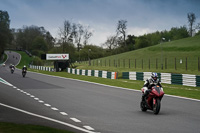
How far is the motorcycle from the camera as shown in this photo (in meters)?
12.8

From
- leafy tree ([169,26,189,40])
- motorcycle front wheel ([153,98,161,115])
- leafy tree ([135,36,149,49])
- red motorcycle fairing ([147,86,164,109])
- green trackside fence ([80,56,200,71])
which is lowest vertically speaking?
motorcycle front wheel ([153,98,161,115])

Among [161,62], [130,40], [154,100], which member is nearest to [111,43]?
[130,40]

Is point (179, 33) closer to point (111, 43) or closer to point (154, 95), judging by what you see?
point (111, 43)

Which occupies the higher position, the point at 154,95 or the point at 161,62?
the point at 161,62

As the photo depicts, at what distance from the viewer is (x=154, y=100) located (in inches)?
513

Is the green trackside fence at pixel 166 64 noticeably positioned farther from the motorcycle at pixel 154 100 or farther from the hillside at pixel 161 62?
the motorcycle at pixel 154 100

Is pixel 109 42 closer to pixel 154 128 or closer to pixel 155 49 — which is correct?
pixel 155 49

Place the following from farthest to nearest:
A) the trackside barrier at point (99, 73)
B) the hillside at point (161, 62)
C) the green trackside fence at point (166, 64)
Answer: the green trackside fence at point (166, 64), the hillside at point (161, 62), the trackside barrier at point (99, 73)

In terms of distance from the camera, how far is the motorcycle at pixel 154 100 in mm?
12781

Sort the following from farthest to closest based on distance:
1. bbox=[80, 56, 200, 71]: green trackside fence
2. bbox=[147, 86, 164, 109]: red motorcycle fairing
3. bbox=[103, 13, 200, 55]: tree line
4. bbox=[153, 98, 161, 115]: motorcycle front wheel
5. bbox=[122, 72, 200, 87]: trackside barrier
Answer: bbox=[103, 13, 200, 55]: tree line < bbox=[80, 56, 200, 71]: green trackside fence < bbox=[122, 72, 200, 87]: trackside barrier < bbox=[147, 86, 164, 109]: red motorcycle fairing < bbox=[153, 98, 161, 115]: motorcycle front wheel

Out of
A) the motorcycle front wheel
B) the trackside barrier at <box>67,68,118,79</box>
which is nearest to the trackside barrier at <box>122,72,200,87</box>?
Result: the trackside barrier at <box>67,68,118,79</box>

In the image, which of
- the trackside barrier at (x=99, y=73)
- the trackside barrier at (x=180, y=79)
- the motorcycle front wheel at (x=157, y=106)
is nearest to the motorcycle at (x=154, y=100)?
the motorcycle front wheel at (x=157, y=106)

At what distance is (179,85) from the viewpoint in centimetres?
3033

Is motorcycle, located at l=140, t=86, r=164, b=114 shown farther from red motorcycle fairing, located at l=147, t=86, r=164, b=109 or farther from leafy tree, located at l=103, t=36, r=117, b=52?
leafy tree, located at l=103, t=36, r=117, b=52
